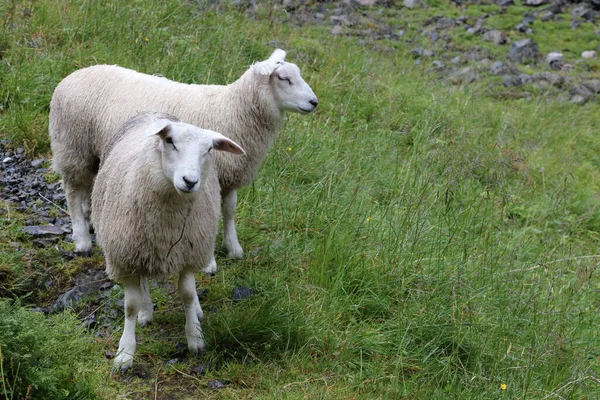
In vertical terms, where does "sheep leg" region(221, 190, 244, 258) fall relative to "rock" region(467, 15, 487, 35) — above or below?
above

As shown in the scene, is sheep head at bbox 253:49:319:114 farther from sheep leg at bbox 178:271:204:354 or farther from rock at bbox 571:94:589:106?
rock at bbox 571:94:589:106

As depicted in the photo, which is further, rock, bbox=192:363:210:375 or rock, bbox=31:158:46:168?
rock, bbox=31:158:46:168

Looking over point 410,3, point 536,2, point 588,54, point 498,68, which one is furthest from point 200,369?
point 536,2

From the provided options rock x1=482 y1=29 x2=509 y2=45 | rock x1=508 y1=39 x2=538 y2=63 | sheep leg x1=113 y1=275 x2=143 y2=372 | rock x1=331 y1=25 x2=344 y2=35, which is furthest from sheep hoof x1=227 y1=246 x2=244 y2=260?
rock x1=482 y1=29 x2=509 y2=45

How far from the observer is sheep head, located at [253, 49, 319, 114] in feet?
14.8

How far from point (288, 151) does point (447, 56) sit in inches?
248

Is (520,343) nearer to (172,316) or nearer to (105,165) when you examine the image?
(172,316)

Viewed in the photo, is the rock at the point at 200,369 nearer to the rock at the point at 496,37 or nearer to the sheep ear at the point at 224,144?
the sheep ear at the point at 224,144

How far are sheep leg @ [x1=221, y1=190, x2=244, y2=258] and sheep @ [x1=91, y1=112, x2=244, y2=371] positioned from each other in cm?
83

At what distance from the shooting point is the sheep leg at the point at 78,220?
4512mm

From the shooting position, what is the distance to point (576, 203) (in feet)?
22.5

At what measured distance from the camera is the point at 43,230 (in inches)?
182

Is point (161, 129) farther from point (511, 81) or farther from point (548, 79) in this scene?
point (548, 79)

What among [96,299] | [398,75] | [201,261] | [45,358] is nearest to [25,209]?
[96,299]
